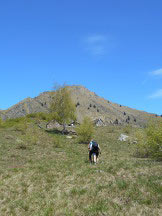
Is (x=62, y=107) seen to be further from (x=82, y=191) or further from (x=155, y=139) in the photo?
(x=82, y=191)

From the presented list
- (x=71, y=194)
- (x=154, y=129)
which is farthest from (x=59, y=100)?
(x=71, y=194)

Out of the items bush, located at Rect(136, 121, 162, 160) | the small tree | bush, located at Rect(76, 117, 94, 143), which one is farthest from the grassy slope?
the small tree

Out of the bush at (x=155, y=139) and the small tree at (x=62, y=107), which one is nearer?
the bush at (x=155, y=139)

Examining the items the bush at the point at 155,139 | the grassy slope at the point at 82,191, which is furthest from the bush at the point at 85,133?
the grassy slope at the point at 82,191

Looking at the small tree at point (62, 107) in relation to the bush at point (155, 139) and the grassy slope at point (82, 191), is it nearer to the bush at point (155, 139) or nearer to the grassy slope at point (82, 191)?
the bush at point (155, 139)

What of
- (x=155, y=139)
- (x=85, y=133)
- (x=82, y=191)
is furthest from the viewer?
(x=85, y=133)

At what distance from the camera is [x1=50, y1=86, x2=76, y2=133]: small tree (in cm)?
5212

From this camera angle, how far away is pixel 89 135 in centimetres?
4191

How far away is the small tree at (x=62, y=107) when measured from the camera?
52.1m

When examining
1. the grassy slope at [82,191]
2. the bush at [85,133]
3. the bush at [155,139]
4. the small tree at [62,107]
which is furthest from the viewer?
the small tree at [62,107]

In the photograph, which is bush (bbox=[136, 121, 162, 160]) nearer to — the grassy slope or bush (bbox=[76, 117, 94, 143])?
the grassy slope

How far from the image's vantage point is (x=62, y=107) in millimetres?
52469

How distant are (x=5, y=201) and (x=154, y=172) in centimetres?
982

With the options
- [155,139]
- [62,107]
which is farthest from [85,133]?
[155,139]
